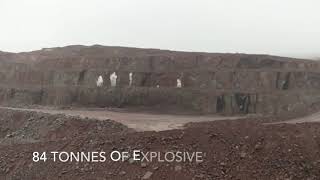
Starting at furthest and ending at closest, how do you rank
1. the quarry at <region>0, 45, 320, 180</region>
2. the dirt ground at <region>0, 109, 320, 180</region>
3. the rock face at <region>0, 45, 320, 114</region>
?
the rock face at <region>0, 45, 320, 114</region>
the quarry at <region>0, 45, 320, 180</region>
the dirt ground at <region>0, 109, 320, 180</region>

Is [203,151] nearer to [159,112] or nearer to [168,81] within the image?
[159,112]

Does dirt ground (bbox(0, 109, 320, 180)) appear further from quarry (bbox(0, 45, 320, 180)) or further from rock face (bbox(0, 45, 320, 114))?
rock face (bbox(0, 45, 320, 114))

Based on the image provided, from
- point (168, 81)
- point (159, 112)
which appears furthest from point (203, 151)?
point (168, 81)

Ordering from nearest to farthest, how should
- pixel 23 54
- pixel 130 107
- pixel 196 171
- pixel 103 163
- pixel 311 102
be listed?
pixel 196 171 < pixel 103 163 < pixel 311 102 < pixel 130 107 < pixel 23 54

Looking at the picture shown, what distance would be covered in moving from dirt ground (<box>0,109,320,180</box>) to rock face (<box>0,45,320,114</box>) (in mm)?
13575

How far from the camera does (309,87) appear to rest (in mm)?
41219

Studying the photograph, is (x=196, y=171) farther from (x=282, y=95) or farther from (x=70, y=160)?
(x=282, y=95)

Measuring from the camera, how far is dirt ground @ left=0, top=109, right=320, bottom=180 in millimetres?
20547

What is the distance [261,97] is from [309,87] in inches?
174

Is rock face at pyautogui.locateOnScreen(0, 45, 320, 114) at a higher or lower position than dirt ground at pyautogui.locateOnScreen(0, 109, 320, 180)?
higher

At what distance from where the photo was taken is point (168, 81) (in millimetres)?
43469

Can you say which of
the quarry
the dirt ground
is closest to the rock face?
the quarry

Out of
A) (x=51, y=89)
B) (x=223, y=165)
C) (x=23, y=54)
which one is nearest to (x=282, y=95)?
(x=51, y=89)

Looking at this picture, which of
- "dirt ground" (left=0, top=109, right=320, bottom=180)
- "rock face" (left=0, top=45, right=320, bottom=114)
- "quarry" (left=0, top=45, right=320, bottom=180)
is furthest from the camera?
"rock face" (left=0, top=45, right=320, bottom=114)
